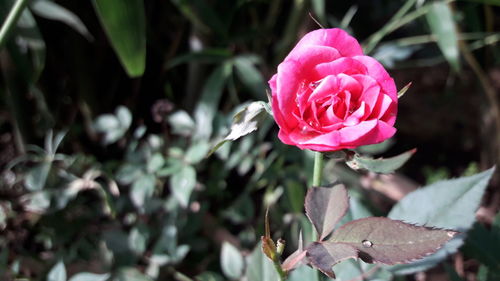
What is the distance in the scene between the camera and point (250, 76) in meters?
0.79

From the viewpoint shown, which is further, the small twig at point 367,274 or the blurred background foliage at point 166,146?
the blurred background foliage at point 166,146

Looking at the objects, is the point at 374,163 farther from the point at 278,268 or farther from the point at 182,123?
the point at 182,123

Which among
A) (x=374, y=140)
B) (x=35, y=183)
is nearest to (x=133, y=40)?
(x=35, y=183)

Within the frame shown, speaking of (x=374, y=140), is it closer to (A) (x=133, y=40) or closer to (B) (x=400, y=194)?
(A) (x=133, y=40)

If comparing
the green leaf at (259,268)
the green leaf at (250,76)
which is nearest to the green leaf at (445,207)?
the green leaf at (259,268)

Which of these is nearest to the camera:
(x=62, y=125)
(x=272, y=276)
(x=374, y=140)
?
(x=374, y=140)

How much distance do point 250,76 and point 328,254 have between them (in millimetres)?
506

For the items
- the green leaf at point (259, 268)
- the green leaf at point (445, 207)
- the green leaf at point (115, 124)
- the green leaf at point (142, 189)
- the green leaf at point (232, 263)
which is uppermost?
the green leaf at point (445, 207)

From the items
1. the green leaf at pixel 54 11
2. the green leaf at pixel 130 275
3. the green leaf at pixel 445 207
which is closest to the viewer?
the green leaf at pixel 445 207

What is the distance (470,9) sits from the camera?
35.1 inches

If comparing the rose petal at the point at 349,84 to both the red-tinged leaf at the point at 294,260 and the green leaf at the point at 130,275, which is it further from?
the green leaf at the point at 130,275

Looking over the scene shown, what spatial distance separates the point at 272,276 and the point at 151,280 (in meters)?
0.20

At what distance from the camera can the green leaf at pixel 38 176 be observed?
0.66 m

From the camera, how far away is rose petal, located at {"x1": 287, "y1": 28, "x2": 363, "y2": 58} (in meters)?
0.34
